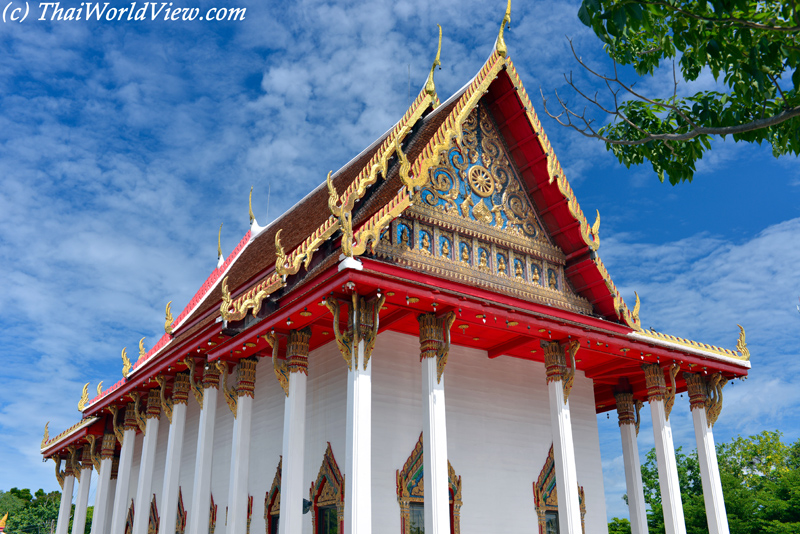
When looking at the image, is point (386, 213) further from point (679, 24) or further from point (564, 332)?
point (679, 24)

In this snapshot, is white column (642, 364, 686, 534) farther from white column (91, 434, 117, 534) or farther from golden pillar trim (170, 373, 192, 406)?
white column (91, 434, 117, 534)

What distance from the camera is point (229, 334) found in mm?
11180

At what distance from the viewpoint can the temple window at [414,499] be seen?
1056cm

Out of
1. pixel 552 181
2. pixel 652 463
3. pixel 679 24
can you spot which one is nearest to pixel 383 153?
pixel 552 181

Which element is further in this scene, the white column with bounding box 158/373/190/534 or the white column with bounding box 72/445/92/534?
the white column with bounding box 72/445/92/534

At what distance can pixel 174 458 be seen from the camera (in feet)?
41.5

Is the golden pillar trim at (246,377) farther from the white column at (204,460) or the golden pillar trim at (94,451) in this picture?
the golden pillar trim at (94,451)

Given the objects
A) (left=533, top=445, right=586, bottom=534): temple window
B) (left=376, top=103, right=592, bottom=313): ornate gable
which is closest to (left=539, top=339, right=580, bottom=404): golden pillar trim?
(left=376, top=103, right=592, bottom=313): ornate gable

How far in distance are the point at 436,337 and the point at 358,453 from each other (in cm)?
213

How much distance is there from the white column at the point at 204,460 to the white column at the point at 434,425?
415 centimetres

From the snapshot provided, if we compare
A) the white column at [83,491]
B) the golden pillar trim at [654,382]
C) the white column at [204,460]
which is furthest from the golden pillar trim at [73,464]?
the golden pillar trim at [654,382]

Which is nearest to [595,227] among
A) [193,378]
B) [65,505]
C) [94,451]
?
[193,378]

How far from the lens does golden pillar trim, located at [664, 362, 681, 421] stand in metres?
12.8

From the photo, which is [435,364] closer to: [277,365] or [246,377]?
[277,365]
